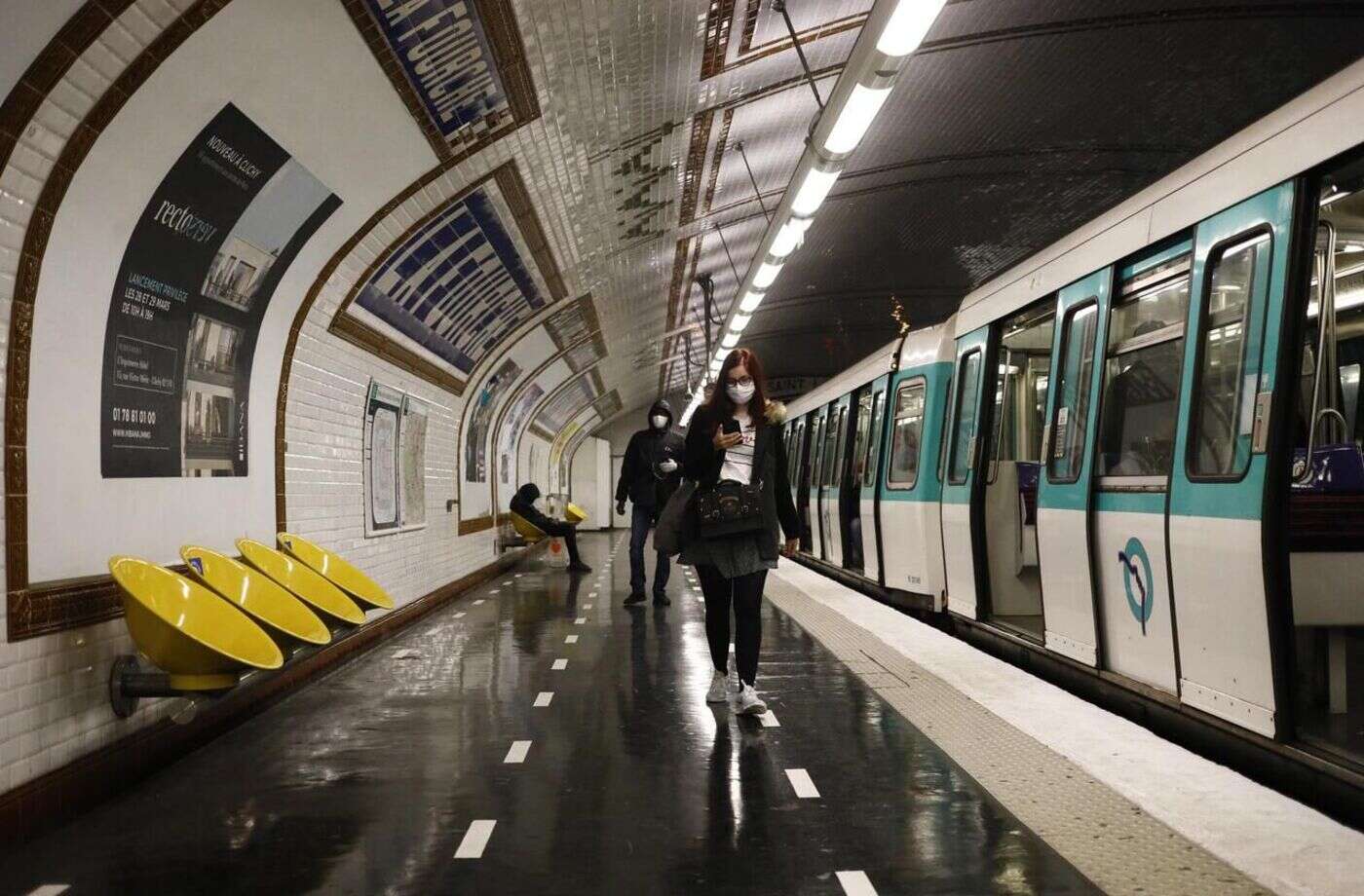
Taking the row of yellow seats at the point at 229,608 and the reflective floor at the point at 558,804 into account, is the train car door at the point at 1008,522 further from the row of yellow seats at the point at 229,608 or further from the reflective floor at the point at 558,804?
the row of yellow seats at the point at 229,608

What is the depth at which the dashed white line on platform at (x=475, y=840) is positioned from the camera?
141 inches

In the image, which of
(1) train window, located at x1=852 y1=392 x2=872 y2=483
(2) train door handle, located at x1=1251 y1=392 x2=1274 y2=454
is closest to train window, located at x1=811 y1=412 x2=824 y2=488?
Result: (1) train window, located at x1=852 y1=392 x2=872 y2=483

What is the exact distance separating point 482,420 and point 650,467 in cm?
571

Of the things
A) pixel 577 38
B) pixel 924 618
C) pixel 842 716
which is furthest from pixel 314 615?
pixel 924 618

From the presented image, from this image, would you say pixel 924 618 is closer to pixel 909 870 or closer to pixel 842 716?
pixel 842 716

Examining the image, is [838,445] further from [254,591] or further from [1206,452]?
[1206,452]

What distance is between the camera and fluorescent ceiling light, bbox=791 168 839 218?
24.6ft

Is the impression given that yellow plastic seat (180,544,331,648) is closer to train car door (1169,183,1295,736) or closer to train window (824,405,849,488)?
train car door (1169,183,1295,736)

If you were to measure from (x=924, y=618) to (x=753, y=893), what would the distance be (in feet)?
23.8

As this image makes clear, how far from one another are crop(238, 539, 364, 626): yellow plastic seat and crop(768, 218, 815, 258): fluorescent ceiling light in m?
4.49

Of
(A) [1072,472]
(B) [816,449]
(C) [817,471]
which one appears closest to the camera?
(A) [1072,472]

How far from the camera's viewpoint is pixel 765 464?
567 cm

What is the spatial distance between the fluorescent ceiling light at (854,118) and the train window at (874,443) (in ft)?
14.8

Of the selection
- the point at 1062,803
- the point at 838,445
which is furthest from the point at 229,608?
the point at 838,445
